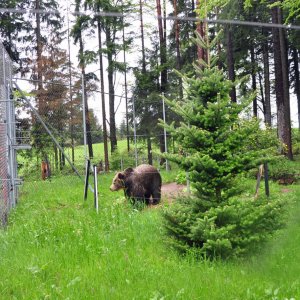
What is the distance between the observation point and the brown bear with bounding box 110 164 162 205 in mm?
10148

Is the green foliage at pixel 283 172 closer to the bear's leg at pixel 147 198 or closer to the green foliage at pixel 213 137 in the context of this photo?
the bear's leg at pixel 147 198

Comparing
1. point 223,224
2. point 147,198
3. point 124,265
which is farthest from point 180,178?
point 124,265

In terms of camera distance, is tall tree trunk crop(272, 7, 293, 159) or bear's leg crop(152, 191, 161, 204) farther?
tall tree trunk crop(272, 7, 293, 159)

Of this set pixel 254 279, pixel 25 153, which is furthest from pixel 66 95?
pixel 254 279

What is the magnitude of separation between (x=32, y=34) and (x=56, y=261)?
21.8 meters

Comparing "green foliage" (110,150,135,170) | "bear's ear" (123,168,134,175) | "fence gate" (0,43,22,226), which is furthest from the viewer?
"green foliage" (110,150,135,170)

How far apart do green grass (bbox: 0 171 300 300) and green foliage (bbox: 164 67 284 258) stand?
0.24 meters

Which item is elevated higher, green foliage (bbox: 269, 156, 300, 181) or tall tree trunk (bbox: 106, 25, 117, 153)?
tall tree trunk (bbox: 106, 25, 117, 153)

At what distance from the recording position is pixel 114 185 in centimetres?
1027

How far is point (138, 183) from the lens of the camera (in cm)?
1020

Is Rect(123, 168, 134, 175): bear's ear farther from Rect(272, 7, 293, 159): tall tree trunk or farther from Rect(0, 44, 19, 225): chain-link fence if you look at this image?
Rect(272, 7, 293, 159): tall tree trunk

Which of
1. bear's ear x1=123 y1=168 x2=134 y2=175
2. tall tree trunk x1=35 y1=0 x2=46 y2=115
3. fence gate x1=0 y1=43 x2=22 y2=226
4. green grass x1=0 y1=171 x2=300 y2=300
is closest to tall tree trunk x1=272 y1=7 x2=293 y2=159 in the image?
tall tree trunk x1=35 y1=0 x2=46 y2=115

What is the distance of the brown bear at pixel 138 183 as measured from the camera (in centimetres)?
1015

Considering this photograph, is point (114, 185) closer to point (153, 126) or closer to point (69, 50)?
point (153, 126)
